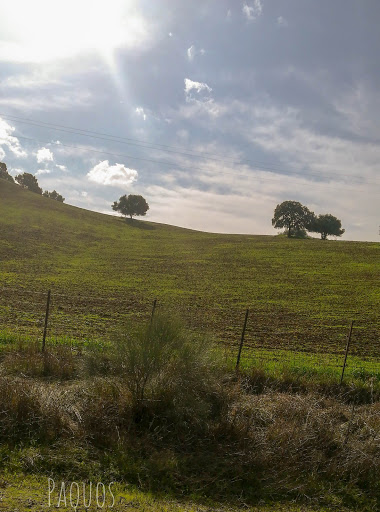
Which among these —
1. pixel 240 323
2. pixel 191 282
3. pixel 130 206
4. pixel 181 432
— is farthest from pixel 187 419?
pixel 130 206

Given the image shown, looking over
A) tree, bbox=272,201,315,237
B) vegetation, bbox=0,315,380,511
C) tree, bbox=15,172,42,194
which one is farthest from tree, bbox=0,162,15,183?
vegetation, bbox=0,315,380,511

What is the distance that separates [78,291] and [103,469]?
2372 centimetres

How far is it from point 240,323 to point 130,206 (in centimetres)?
7875

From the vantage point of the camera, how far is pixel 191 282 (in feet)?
115

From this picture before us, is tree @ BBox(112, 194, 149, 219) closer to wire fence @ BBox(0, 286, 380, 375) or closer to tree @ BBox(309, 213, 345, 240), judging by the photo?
tree @ BBox(309, 213, 345, 240)

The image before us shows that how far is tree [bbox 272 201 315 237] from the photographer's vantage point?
83625mm

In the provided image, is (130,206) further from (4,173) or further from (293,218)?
(4,173)

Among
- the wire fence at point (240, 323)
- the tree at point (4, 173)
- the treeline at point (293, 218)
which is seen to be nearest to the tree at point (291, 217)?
the treeline at point (293, 218)

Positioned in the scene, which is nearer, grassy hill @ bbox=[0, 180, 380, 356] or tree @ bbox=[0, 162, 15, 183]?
grassy hill @ bbox=[0, 180, 380, 356]

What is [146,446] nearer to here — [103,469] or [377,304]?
[103,469]

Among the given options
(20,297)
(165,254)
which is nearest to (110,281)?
(20,297)

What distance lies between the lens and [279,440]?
270 inches

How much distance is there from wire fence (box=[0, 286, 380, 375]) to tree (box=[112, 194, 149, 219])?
69.5 metres

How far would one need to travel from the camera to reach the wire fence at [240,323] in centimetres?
1516
